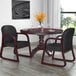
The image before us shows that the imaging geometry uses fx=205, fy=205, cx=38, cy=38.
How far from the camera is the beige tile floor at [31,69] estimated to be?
376cm

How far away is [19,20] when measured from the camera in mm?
6367

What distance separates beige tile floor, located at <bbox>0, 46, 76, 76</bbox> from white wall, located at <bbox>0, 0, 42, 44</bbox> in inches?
67.4

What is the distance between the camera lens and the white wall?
594cm

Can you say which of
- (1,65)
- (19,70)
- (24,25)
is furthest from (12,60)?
(24,25)

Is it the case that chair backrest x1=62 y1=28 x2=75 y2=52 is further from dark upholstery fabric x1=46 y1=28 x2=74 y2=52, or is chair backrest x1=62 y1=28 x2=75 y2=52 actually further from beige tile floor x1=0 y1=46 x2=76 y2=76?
beige tile floor x1=0 y1=46 x2=76 y2=76

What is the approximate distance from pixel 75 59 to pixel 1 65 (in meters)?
1.73

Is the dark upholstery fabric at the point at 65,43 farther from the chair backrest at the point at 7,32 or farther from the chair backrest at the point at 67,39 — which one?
the chair backrest at the point at 7,32

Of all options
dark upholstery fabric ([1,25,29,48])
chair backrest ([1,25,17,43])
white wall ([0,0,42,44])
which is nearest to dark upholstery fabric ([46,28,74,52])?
dark upholstery fabric ([1,25,29,48])

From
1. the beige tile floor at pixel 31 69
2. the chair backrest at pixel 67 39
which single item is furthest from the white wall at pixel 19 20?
the chair backrest at pixel 67 39

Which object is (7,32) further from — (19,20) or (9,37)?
(19,20)

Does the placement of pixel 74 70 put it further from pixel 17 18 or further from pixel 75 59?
pixel 17 18

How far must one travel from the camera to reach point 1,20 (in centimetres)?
591

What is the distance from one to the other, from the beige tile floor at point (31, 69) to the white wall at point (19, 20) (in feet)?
5.62

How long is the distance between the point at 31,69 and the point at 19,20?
A: 2.66 metres
